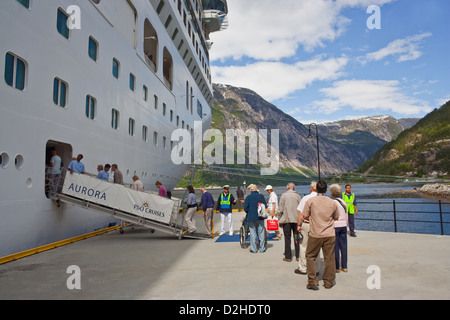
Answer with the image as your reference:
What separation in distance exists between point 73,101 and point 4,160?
3.27m

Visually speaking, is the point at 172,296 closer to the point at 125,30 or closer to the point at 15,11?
the point at 15,11

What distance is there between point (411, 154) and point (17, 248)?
179 metres

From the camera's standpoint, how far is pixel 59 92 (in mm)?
9266

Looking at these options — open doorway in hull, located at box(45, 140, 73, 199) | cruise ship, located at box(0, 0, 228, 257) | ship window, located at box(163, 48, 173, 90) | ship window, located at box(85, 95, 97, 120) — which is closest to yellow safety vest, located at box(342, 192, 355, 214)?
cruise ship, located at box(0, 0, 228, 257)

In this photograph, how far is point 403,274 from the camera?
5.65m

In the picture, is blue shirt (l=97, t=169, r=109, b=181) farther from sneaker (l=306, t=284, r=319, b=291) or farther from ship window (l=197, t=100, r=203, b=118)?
ship window (l=197, t=100, r=203, b=118)

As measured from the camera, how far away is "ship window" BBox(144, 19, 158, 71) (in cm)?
1705

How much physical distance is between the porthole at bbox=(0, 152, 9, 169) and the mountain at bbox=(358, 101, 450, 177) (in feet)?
507

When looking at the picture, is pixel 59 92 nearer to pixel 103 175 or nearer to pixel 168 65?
pixel 103 175

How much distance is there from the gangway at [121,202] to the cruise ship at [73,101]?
600 millimetres

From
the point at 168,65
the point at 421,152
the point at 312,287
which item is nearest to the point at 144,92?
the point at 168,65

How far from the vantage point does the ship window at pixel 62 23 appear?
9.35 metres
